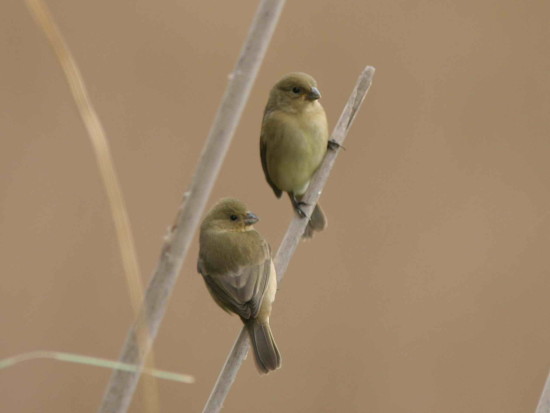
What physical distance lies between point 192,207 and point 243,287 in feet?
Result: 3.29

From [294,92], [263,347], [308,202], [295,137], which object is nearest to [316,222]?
[295,137]

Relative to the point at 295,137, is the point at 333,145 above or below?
above

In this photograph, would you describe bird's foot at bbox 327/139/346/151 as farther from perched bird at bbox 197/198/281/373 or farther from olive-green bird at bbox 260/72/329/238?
olive-green bird at bbox 260/72/329/238

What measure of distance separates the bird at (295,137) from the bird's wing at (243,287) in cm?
37

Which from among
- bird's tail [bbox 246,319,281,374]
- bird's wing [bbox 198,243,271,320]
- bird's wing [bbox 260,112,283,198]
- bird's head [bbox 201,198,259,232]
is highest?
bird's wing [bbox 260,112,283,198]

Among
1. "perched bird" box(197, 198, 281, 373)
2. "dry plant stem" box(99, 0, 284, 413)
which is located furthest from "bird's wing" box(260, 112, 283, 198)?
"dry plant stem" box(99, 0, 284, 413)

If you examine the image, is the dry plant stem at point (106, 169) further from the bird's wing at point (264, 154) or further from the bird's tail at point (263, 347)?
the bird's wing at point (264, 154)

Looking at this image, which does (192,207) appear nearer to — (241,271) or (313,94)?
(241,271)

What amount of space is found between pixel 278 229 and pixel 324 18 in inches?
41.0

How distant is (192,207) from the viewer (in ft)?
4.42

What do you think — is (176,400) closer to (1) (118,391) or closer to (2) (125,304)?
(2) (125,304)

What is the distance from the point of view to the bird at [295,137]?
280cm

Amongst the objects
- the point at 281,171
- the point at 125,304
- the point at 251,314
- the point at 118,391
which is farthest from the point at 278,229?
the point at 118,391

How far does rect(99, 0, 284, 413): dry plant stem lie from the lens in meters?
1.32
